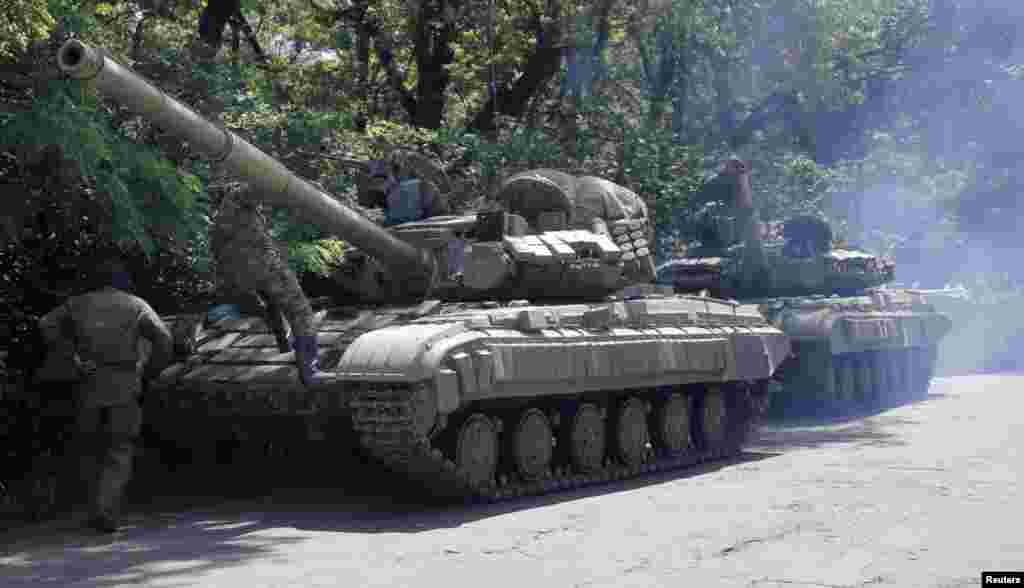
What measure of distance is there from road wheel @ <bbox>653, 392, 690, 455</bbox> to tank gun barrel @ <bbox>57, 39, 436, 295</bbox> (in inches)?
102

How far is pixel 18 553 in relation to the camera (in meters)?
9.34

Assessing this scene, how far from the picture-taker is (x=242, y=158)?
1081cm

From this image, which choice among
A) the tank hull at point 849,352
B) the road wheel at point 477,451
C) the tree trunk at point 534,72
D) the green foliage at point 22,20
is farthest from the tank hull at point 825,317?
the green foliage at point 22,20

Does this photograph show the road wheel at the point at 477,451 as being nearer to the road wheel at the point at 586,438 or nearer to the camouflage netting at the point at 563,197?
the road wheel at the point at 586,438

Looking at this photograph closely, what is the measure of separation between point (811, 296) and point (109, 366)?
13424 mm

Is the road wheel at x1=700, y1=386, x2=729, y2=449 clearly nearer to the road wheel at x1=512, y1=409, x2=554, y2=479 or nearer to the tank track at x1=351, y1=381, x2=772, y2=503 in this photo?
the tank track at x1=351, y1=381, x2=772, y2=503

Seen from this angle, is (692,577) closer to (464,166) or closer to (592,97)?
(464,166)

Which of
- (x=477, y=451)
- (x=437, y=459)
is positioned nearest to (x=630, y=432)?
A: (x=477, y=451)

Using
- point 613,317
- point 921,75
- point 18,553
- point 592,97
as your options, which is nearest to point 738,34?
point 592,97

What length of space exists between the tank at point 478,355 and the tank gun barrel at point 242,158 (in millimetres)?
15

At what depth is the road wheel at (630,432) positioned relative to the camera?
43.0ft

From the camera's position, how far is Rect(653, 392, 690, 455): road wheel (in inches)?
545

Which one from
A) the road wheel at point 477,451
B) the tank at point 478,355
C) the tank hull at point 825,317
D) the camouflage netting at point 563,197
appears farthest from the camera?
the tank hull at point 825,317

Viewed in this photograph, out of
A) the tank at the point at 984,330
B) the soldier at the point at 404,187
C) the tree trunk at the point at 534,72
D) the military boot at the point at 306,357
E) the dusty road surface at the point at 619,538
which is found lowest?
the dusty road surface at the point at 619,538
